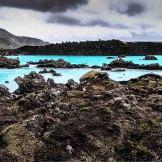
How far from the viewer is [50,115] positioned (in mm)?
19859

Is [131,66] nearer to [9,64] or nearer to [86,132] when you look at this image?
[9,64]

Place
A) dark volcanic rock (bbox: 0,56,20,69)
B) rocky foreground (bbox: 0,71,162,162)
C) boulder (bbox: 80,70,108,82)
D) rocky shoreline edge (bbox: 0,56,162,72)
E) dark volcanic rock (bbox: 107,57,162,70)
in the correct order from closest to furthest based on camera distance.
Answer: rocky foreground (bbox: 0,71,162,162)
boulder (bbox: 80,70,108,82)
dark volcanic rock (bbox: 107,57,162,70)
rocky shoreline edge (bbox: 0,56,162,72)
dark volcanic rock (bbox: 0,56,20,69)

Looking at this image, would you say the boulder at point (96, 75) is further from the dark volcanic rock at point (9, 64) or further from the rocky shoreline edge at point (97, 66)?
the dark volcanic rock at point (9, 64)

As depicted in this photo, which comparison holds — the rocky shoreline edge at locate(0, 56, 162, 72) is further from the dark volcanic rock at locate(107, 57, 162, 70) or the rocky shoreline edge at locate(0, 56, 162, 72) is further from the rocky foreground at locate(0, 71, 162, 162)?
the rocky foreground at locate(0, 71, 162, 162)

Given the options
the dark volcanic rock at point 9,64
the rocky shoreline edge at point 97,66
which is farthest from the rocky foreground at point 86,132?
the dark volcanic rock at point 9,64

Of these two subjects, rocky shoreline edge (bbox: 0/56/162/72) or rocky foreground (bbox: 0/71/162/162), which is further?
rocky shoreline edge (bbox: 0/56/162/72)

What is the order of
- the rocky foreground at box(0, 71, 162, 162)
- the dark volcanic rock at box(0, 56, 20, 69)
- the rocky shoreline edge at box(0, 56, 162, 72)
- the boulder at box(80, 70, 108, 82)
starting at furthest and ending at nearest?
the dark volcanic rock at box(0, 56, 20, 69)
the rocky shoreline edge at box(0, 56, 162, 72)
the boulder at box(80, 70, 108, 82)
the rocky foreground at box(0, 71, 162, 162)

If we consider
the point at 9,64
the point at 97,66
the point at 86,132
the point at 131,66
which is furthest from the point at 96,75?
the point at 9,64

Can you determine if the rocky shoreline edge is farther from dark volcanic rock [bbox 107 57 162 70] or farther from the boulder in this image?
the boulder

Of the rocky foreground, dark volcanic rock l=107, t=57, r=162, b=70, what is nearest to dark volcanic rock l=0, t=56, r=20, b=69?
dark volcanic rock l=107, t=57, r=162, b=70

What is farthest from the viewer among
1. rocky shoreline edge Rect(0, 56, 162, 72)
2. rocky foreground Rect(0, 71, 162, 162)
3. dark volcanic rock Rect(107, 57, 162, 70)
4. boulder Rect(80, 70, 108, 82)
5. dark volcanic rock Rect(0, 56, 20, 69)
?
dark volcanic rock Rect(0, 56, 20, 69)

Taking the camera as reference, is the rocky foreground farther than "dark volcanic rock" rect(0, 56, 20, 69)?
No

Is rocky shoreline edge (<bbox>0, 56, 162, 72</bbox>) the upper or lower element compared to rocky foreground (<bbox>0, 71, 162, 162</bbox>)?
lower

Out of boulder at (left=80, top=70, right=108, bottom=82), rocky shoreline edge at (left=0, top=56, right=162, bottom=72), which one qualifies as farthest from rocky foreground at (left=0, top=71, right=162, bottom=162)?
rocky shoreline edge at (left=0, top=56, right=162, bottom=72)
